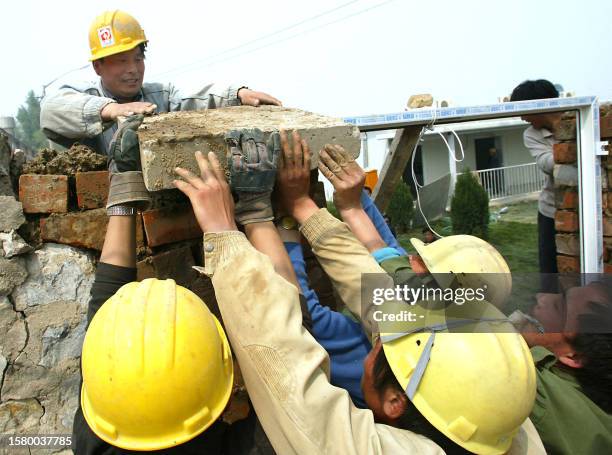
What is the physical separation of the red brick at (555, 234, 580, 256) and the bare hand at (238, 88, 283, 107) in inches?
112

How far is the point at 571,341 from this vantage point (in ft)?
6.44

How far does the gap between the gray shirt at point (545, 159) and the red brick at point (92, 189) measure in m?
3.56

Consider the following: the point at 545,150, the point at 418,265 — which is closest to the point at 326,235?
the point at 418,265

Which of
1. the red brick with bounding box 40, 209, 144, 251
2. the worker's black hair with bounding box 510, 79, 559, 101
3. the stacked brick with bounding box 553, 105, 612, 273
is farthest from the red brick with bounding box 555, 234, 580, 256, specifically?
the red brick with bounding box 40, 209, 144, 251

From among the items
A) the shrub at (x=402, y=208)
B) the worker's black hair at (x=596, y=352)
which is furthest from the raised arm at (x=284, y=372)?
the shrub at (x=402, y=208)

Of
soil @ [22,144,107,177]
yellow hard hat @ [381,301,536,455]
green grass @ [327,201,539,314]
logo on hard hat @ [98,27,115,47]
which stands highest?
logo on hard hat @ [98,27,115,47]

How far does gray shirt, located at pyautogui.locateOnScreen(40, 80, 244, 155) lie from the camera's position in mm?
2055

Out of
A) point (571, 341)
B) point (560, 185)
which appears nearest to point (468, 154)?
point (560, 185)

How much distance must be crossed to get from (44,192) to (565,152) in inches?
147

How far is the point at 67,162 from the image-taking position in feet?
6.68

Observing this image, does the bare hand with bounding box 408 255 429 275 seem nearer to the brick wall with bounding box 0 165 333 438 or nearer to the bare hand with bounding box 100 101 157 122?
the brick wall with bounding box 0 165 333 438

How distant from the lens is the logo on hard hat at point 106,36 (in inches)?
89.9

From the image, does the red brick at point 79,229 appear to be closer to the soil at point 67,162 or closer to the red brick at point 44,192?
the red brick at point 44,192

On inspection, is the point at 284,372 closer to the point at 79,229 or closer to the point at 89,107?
the point at 79,229
